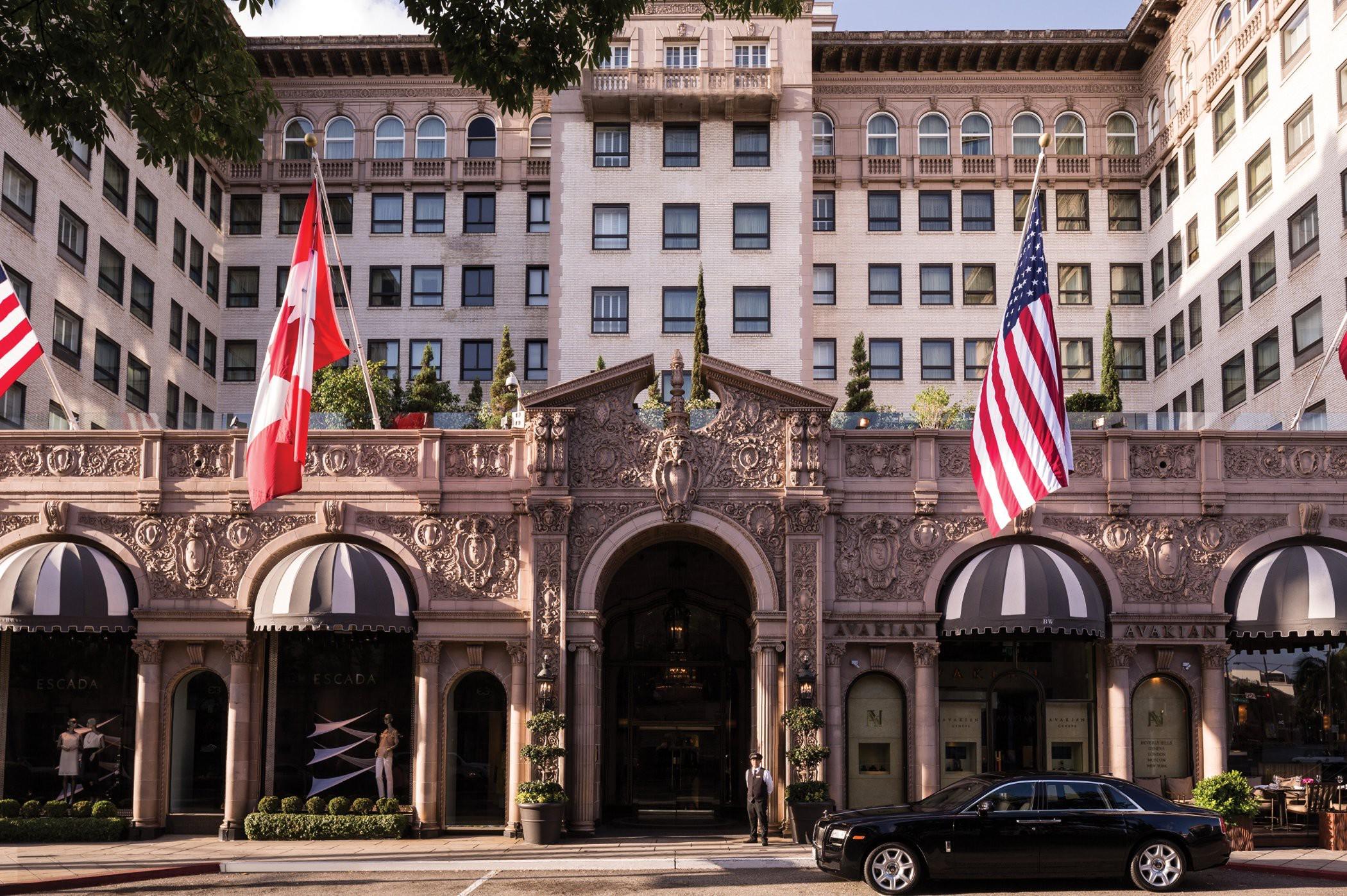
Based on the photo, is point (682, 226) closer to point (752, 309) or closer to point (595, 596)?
point (752, 309)

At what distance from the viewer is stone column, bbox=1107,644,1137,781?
31.3m

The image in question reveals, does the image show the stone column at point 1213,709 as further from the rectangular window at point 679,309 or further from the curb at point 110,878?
the rectangular window at point 679,309

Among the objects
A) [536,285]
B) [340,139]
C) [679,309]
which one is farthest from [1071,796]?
[340,139]

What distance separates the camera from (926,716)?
31562 millimetres

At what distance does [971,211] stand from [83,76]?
47279 millimetres

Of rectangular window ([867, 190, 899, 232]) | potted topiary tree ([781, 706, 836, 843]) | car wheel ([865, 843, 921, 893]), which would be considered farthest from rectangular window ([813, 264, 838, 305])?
car wheel ([865, 843, 921, 893])

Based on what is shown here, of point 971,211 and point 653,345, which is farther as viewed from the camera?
point 971,211

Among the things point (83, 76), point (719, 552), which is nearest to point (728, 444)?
point (719, 552)

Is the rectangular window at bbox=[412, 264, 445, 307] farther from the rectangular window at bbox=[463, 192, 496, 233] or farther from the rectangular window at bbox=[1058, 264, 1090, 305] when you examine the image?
the rectangular window at bbox=[1058, 264, 1090, 305]

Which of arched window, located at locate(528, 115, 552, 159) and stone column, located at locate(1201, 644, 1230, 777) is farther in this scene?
arched window, located at locate(528, 115, 552, 159)

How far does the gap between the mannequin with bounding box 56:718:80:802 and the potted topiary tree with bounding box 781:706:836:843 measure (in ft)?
52.3

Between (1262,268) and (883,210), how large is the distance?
16922 mm

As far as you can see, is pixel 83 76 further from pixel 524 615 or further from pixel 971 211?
pixel 971 211

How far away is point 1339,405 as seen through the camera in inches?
1721
